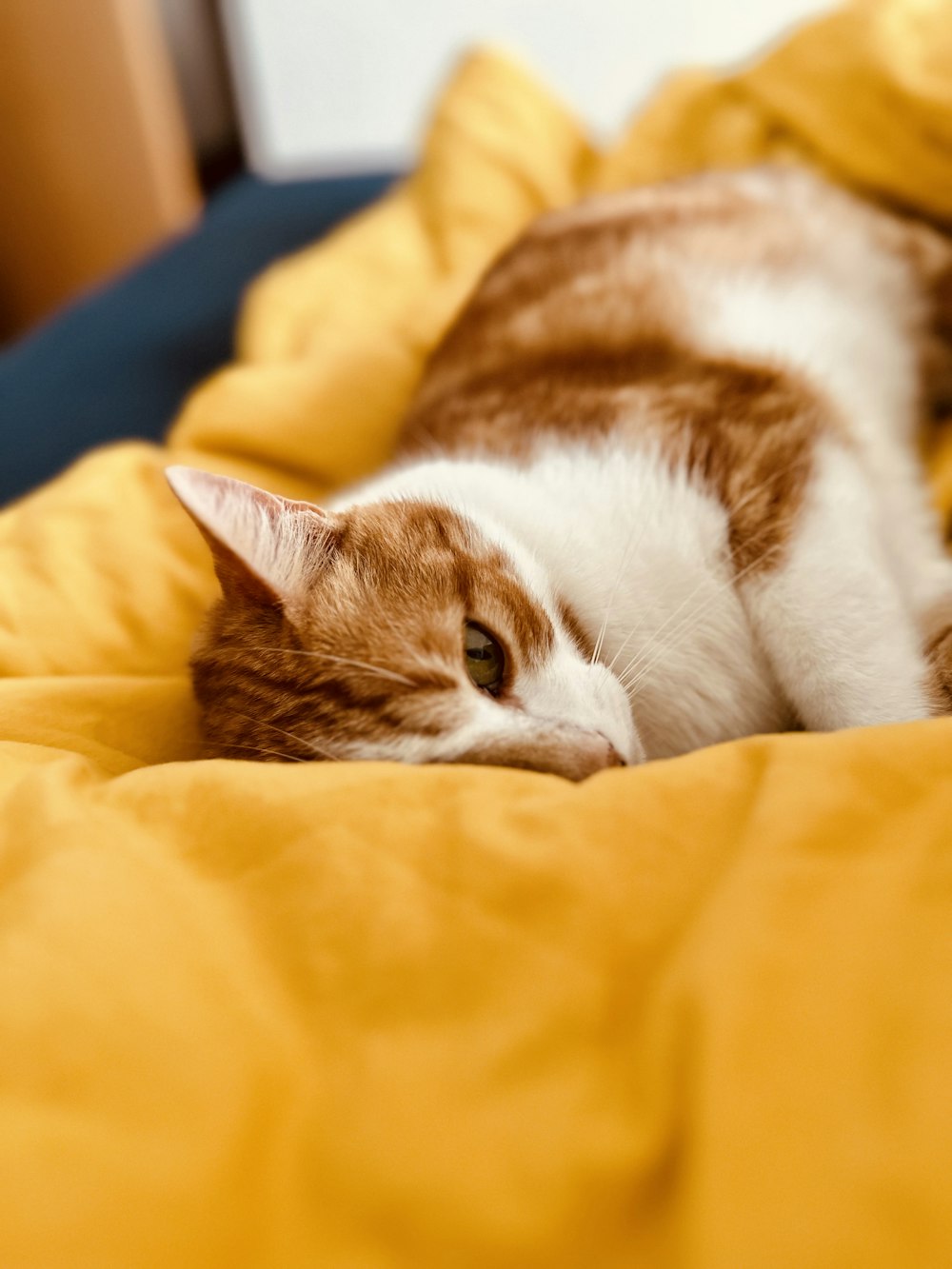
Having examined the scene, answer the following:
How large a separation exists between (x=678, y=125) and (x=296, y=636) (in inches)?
72.9

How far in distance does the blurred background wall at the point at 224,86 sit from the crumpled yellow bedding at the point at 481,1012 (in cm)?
284

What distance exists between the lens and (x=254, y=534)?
0.91 m

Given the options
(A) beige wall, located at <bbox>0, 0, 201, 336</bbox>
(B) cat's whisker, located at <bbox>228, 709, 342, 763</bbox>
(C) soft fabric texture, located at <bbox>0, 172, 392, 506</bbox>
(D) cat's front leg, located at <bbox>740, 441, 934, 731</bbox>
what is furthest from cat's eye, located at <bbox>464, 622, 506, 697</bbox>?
(A) beige wall, located at <bbox>0, 0, 201, 336</bbox>

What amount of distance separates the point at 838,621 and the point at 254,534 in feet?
2.06

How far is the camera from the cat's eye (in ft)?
3.19

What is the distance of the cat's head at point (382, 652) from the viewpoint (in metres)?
0.89

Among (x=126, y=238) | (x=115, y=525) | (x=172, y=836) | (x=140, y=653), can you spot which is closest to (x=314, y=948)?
(x=172, y=836)

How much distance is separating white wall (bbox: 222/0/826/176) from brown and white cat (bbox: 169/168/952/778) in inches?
79.8

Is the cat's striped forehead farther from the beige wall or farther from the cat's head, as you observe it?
the beige wall

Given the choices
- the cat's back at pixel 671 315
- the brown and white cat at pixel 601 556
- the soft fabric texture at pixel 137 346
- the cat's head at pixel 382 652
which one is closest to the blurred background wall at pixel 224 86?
the soft fabric texture at pixel 137 346

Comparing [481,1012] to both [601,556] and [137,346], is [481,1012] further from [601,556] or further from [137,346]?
[137,346]

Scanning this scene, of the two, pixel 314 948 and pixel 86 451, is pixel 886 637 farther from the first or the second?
pixel 86 451

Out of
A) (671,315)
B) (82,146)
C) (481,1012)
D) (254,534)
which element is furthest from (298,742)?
(82,146)

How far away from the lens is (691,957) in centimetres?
59
